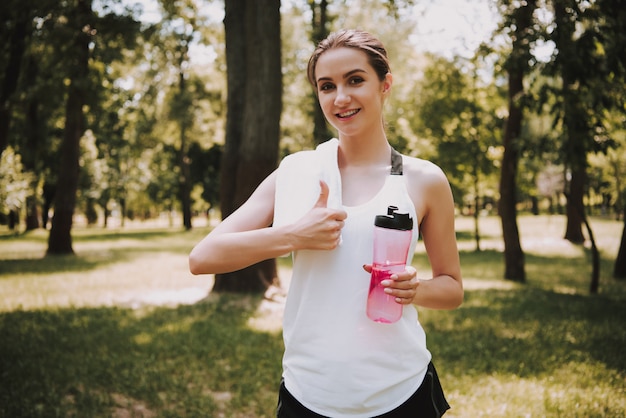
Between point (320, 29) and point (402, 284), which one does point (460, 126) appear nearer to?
point (320, 29)

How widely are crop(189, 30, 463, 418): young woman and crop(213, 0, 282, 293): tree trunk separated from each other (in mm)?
6956

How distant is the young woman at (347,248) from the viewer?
5.40 ft

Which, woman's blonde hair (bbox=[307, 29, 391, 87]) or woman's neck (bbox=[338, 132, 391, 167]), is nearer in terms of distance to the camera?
woman's blonde hair (bbox=[307, 29, 391, 87])

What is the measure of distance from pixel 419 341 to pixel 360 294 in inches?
12.9

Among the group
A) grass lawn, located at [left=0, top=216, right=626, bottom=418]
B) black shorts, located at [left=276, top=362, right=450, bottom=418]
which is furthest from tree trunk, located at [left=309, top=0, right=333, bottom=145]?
black shorts, located at [left=276, top=362, right=450, bottom=418]

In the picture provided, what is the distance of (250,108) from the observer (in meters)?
8.71

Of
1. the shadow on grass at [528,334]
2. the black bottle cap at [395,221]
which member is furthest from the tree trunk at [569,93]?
the black bottle cap at [395,221]

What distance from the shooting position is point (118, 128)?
32.2m

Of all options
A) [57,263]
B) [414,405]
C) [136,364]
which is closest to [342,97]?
[414,405]

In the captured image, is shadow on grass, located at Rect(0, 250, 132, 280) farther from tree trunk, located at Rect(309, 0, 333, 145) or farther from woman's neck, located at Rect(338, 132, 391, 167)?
woman's neck, located at Rect(338, 132, 391, 167)

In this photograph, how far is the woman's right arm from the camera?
5.18ft

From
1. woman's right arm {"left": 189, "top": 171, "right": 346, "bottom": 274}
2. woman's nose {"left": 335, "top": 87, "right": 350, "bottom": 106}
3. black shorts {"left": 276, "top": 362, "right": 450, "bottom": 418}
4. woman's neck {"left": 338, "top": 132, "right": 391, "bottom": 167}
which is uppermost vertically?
woman's nose {"left": 335, "top": 87, "right": 350, "bottom": 106}

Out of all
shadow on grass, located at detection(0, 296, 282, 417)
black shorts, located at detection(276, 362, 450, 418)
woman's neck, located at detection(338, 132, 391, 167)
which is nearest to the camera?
black shorts, located at detection(276, 362, 450, 418)

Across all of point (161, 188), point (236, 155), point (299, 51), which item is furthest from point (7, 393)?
point (161, 188)
